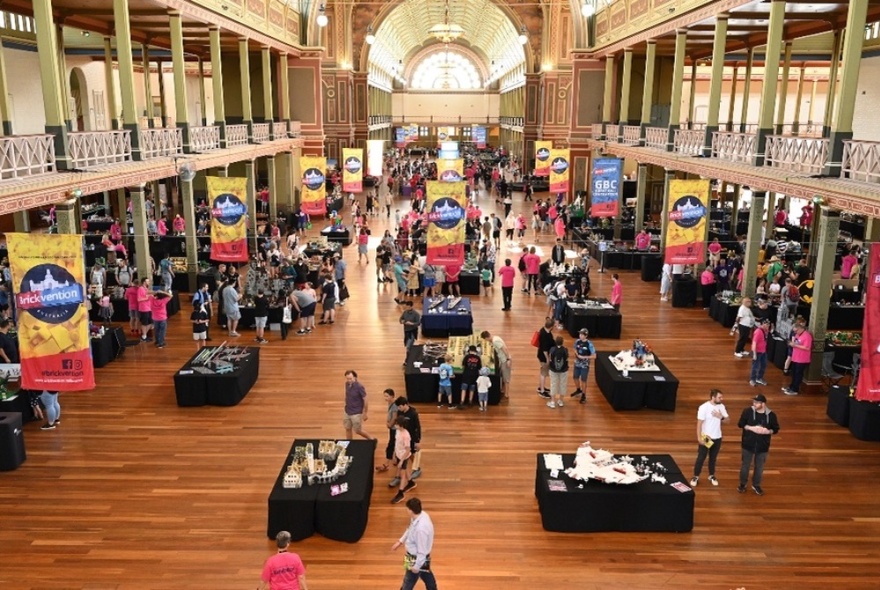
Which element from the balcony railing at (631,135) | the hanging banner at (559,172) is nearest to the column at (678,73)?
the balcony railing at (631,135)

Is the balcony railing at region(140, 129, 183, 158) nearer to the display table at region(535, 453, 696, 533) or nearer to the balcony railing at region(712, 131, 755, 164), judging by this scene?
the display table at region(535, 453, 696, 533)

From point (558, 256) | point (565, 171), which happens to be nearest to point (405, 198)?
point (565, 171)

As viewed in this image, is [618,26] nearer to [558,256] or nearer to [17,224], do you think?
[558,256]

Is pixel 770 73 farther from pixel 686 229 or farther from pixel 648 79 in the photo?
pixel 648 79

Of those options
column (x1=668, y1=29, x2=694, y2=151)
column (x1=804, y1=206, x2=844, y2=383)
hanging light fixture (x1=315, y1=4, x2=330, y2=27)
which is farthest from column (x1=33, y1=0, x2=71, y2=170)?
hanging light fixture (x1=315, y1=4, x2=330, y2=27)

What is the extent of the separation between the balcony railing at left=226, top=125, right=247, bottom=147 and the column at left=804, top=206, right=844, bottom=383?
1914cm

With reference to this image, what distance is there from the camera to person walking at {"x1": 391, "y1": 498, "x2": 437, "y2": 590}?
7.76 m

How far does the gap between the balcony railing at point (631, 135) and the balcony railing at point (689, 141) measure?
4055mm

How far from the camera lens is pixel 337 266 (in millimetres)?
21062

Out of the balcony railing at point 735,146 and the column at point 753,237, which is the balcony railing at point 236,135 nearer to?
the balcony railing at point 735,146

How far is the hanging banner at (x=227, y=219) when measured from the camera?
18.3 metres

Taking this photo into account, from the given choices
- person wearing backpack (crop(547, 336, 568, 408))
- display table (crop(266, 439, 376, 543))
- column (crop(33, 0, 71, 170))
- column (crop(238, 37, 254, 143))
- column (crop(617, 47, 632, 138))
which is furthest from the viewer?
column (crop(617, 47, 632, 138))

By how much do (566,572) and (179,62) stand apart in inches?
704

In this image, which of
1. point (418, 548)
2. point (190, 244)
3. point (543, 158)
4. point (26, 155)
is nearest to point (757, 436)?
point (418, 548)
